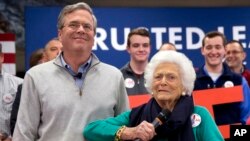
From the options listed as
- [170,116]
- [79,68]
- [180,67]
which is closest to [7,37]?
[79,68]

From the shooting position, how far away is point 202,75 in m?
4.17

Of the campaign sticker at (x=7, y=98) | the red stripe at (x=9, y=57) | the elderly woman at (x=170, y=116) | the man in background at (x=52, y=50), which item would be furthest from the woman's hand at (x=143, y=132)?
the red stripe at (x=9, y=57)

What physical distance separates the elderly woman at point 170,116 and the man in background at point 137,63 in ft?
5.96

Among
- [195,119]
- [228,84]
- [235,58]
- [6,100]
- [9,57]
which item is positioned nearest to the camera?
[195,119]

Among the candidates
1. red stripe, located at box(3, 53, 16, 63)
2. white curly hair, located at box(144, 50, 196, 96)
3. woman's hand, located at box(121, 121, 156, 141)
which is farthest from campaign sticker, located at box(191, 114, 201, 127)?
red stripe, located at box(3, 53, 16, 63)

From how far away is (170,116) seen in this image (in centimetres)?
220

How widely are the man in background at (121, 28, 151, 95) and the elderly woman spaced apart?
1816mm

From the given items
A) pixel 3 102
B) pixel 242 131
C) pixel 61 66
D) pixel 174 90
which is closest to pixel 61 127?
pixel 61 66

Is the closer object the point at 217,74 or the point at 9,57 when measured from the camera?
the point at 217,74

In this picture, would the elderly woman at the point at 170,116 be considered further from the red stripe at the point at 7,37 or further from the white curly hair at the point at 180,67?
the red stripe at the point at 7,37

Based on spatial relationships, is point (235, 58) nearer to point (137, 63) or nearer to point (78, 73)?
point (137, 63)

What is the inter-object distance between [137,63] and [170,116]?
215 centimetres

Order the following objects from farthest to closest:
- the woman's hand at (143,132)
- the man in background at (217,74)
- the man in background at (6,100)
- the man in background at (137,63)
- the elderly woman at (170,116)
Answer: the man in background at (137,63)
the man in background at (217,74)
the man in background at (6,100)
the elderly woman at (170,116)
the woman's hand at (143,132)

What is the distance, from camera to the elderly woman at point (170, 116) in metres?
2.21
